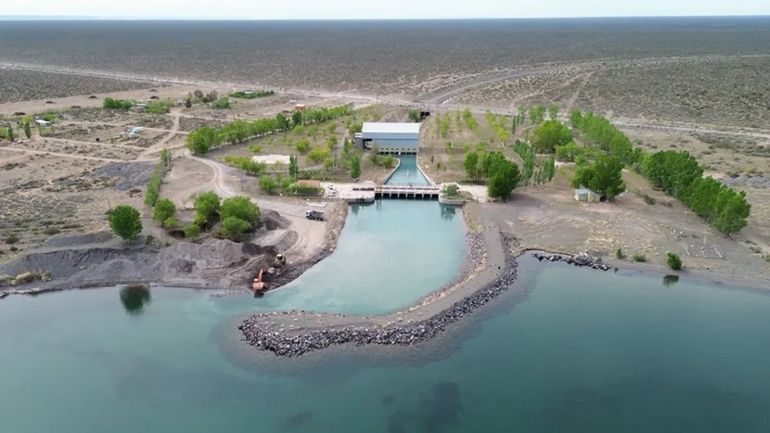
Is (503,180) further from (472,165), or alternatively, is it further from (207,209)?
(207,209)

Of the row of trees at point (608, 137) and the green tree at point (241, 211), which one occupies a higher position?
the row of trees at point (608, 137)

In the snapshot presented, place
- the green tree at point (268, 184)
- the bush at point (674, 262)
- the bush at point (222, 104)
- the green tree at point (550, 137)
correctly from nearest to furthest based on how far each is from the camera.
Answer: the bush at point (674, 262) → the green tree at point (268, 184) → the green tree at point (550, 137) → the bush at point (222, 104)

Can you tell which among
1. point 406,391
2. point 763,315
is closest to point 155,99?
point 406,391

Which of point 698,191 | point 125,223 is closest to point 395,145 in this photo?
point 698,191

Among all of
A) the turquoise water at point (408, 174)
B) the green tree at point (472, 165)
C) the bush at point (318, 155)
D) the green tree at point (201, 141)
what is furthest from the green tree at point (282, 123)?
the green tree at point (472, 165)

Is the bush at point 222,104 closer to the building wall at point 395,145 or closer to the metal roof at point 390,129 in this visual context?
the metal roof at point 390,129

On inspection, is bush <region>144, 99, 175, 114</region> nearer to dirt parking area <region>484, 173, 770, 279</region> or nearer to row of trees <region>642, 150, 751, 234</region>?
dirt parking area <region>484, 173, 770, 279</region>
